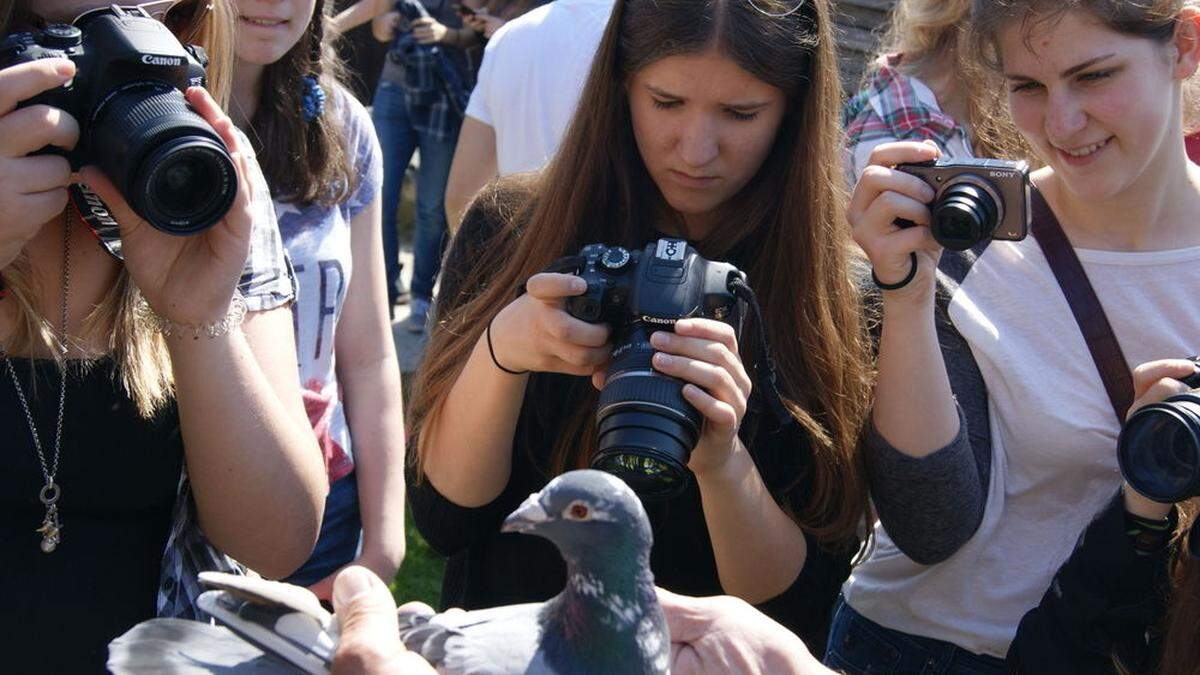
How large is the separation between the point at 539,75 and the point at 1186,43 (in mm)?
2153

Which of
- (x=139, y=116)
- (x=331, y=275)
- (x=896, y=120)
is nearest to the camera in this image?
(x=139, y=116)

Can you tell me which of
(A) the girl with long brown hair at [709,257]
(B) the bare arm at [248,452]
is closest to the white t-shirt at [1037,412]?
(A) the girl with long brown hair at [709,257]

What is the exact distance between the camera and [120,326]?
2014mm

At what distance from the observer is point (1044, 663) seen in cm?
213

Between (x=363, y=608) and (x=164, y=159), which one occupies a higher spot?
(x=164, y=159)

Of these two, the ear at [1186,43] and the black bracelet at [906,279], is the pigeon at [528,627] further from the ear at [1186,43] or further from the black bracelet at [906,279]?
the ear at [1186,43]

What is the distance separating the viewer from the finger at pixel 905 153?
7.37ft

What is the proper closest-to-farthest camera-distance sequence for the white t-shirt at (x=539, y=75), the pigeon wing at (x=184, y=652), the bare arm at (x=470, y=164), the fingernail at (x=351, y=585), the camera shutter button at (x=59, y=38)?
the pigeon wing at (x=184, y=652) → the fingernail at (x=351, y=585) → the camera shutter button at (x=59, y=38) → the white t-shirt at (x=539, y=75) → the bare arm at (x=470, y=164)

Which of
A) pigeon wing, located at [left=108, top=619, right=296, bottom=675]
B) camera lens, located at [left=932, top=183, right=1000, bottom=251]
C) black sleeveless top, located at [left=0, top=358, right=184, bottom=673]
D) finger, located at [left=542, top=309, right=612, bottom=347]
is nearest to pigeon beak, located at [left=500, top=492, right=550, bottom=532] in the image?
pigeon wing, located at [left=108, top=619, right=296, bottom=675]

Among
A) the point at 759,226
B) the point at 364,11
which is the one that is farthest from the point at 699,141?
the point at 364,11

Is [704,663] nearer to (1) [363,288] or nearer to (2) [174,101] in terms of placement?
(2) [174,101]

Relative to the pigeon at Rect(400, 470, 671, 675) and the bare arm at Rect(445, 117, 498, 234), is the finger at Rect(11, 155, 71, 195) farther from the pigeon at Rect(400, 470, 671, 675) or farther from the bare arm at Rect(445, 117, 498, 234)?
→ the bare arm at Rect(445, 117, 498, 234)

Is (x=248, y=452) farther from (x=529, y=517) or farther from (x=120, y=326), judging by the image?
(x=529, y=517)

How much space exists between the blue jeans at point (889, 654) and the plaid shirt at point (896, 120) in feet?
4.52
